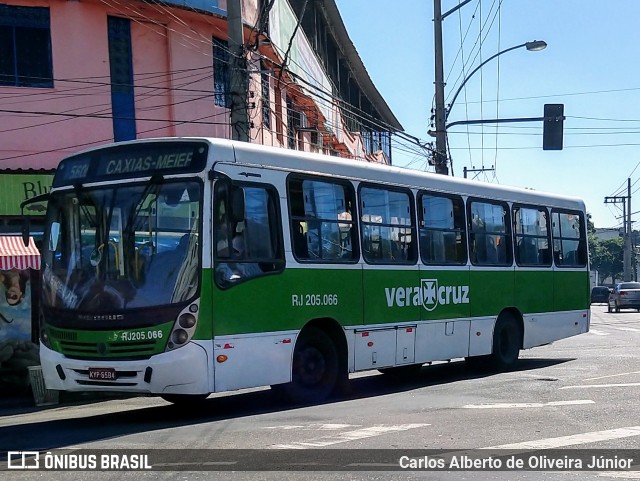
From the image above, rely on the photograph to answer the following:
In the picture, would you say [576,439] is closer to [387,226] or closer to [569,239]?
[387,226]

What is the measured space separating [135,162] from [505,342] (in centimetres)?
857

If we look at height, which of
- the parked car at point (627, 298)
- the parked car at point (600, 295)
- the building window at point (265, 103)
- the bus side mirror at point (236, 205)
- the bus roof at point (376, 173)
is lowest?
the parked car at point (600, 295)

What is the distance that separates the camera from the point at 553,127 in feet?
80.2

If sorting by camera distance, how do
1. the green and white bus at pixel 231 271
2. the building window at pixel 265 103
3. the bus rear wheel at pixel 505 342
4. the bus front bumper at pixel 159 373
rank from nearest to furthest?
the bus front bumper at pixel 159 373 → the green and white bus at pixel 231 271 → the bus rear wheel at pixel 505 342 → the building window at pixel 265 103

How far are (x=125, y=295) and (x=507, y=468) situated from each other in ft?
15.9

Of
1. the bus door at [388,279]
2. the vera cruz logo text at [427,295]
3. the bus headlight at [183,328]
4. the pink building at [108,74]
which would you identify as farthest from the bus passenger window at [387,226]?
the pink building at [108,74]

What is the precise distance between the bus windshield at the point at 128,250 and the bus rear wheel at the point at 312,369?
2180 mm

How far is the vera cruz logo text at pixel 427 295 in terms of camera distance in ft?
44.3

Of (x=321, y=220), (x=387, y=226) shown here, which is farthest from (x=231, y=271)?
(x=387, y=226)

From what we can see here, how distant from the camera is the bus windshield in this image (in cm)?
1018

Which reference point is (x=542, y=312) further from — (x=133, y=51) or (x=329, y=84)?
(x=329, y=84)

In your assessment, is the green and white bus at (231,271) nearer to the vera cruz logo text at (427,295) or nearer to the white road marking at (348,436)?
the vera cruz logo text at (427,295)

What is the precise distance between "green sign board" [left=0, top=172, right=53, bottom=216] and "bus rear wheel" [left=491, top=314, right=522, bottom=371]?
10.9 metres

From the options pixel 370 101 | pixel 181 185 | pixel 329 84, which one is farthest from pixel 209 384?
pixel 370 101
